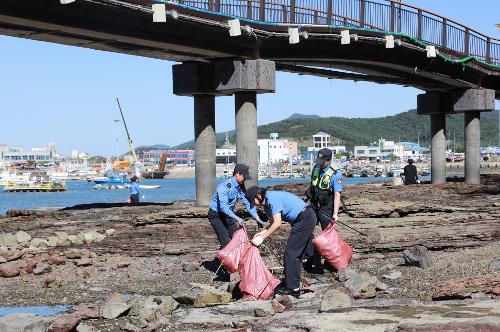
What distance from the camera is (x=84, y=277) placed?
1555 centimetres

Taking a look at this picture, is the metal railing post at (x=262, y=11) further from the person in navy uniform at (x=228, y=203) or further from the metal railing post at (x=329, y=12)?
the person in navy uniform at (x=228, y=203)

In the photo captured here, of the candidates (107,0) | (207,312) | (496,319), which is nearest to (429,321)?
(496,319)

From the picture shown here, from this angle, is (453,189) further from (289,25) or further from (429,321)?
(429,321)

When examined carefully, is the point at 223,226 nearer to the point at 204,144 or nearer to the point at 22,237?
the point at 22,237

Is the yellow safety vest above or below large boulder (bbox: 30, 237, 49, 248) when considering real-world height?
above

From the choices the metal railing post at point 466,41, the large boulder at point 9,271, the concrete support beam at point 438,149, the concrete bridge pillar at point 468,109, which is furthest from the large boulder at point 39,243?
the concrete support beam at point 438,149

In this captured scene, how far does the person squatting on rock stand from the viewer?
46.3ft

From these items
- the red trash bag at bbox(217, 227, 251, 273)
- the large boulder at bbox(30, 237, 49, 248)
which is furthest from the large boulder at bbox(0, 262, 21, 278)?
the red trash bag at bbox(217, 227, 251, 273)

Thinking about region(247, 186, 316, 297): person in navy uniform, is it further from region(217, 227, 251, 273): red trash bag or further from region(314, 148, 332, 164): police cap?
region(314, 148, 332, 164): police cap

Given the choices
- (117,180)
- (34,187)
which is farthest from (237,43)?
(117,180)

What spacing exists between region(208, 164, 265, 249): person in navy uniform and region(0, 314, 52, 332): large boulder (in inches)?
137

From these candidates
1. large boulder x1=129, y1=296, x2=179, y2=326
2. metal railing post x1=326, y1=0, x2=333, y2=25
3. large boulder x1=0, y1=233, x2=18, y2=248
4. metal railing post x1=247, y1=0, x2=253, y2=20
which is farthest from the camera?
metal railing post x1=326, y1=0, x2=333, y2=25

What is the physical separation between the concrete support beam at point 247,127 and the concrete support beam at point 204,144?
4.72 ft

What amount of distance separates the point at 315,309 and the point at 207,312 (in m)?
1.37
